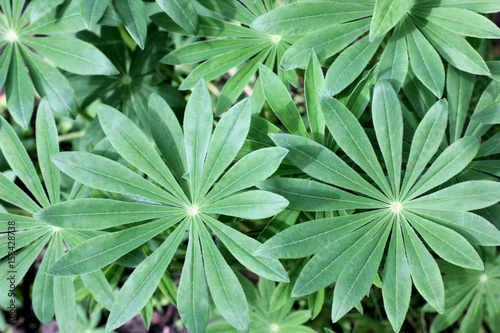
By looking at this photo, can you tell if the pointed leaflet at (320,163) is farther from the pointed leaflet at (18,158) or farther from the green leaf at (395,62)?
the pointed leaflet at (18,158)

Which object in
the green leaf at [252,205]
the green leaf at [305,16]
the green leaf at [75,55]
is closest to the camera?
the green leaf at [252,205]

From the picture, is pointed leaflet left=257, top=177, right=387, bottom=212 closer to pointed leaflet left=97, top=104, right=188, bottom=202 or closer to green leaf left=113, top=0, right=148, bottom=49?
pointed leaflet left=97, top=104, right=188, bottom=202

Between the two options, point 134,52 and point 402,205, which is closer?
point 402,205

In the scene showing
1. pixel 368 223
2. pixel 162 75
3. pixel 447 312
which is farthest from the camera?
pixel 162 75

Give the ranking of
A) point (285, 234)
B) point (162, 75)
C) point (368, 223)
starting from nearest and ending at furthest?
point (285, 234) < point (368, 223) < point (162, 75)

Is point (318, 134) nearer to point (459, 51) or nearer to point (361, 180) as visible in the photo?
point (361, 180)

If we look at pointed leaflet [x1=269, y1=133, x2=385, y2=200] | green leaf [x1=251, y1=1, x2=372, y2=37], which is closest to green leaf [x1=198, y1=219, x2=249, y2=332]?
pointed leaflet [x1=269, y1=133, x2=385, y2=200]

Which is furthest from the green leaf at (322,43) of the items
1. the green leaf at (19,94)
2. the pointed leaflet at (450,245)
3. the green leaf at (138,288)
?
the green leaf at (19,94)

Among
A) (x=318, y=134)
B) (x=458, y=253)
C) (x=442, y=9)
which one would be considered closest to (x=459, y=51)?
(x=442, y=9)
